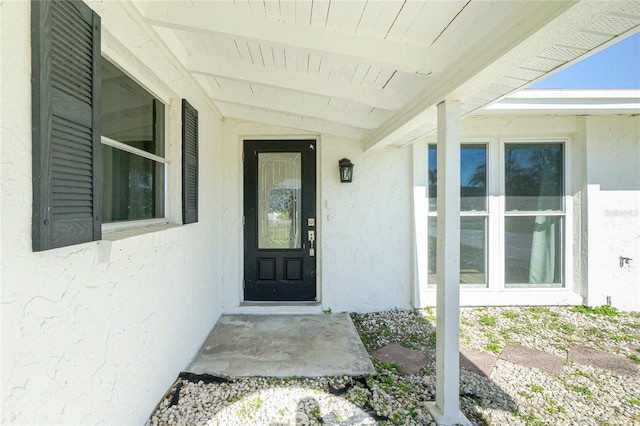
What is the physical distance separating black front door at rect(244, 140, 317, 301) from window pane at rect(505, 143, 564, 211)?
2.64 metres

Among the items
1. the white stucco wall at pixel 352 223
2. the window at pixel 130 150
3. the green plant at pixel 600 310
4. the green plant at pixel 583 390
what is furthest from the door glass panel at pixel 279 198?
the green plant at pixel 600 310

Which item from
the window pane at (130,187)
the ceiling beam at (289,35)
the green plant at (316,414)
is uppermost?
the ceiling beam at (289,35)

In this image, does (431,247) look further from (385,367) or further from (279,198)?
(279,198)

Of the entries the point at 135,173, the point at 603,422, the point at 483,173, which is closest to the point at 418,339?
the point at 603,422

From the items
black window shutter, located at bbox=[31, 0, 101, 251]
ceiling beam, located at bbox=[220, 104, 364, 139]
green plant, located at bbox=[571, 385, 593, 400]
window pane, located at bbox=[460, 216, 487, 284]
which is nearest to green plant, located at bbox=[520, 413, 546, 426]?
green plant, located at bbox=[571, 385, 593, 400]

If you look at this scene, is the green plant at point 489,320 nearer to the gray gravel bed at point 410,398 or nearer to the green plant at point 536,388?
the gray gravel bed at point 410,398

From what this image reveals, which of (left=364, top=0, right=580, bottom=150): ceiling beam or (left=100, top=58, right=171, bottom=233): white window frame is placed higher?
(left=364, top=0, right=580, bottom=150): ceiling beam

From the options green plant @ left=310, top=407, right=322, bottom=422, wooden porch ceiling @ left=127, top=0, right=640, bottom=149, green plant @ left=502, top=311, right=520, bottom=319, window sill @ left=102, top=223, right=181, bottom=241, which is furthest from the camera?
green plant @ left=502, top=311, right=520, bottom=319

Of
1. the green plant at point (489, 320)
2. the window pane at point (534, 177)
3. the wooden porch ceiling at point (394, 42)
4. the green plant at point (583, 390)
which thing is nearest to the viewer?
the wooden porch ceiling at point (394, 42)

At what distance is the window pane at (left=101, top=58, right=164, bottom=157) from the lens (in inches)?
65.4

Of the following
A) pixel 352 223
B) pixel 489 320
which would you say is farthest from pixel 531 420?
pixel 352 223

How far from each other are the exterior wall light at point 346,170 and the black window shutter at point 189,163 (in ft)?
5.61

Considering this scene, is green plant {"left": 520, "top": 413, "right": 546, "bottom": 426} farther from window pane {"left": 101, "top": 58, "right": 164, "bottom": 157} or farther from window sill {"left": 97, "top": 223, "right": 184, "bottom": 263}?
window pane {"left": 101, "top": 58, "right": 164, "bottom": 157}

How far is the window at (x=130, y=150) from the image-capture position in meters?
1.66
